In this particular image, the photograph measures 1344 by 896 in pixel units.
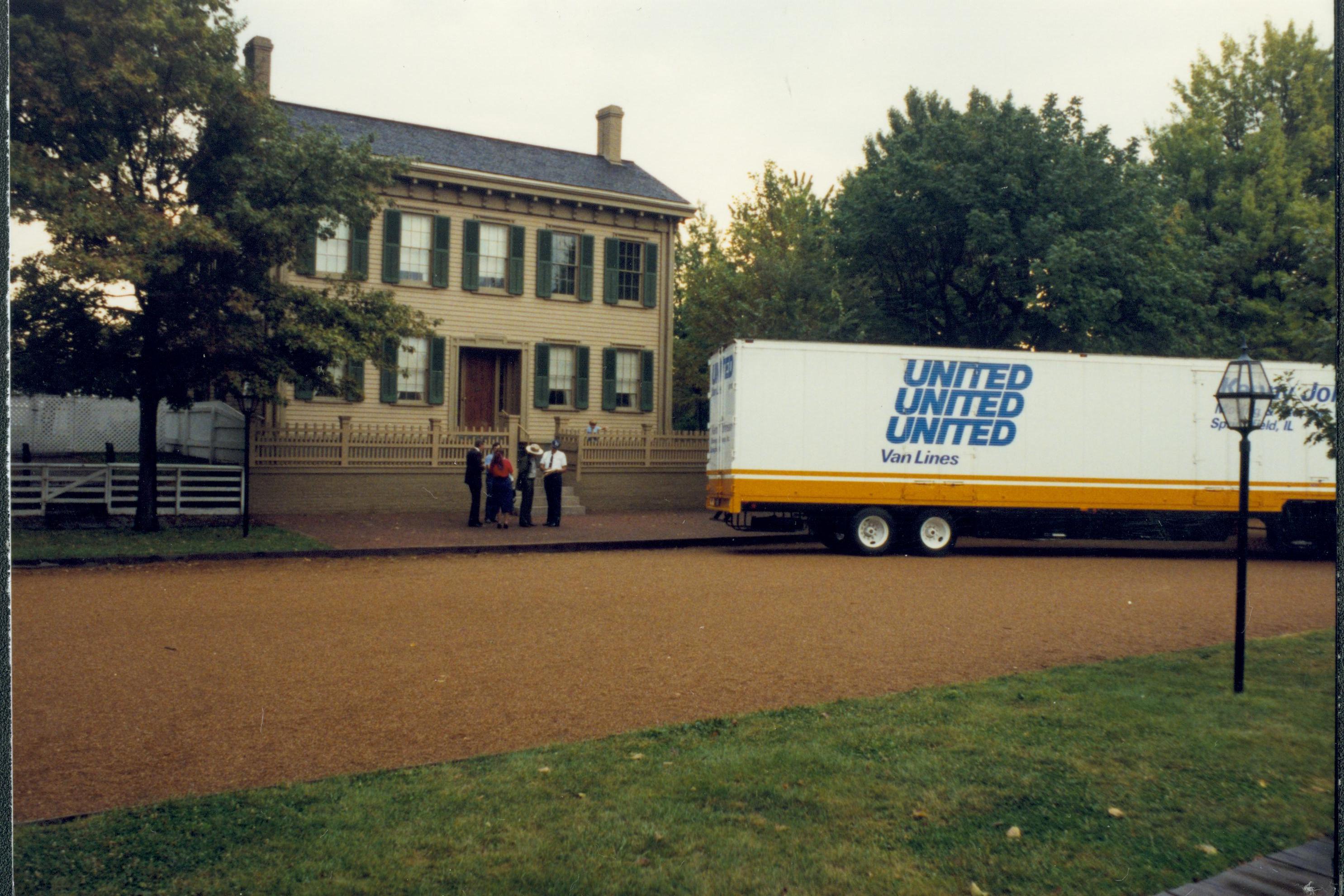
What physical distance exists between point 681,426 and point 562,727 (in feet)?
142

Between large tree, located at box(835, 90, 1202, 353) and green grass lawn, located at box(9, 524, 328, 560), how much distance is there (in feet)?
53.1

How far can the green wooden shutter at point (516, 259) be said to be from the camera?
28.6 metres

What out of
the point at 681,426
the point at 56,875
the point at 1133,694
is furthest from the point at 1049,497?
the point at 681,426

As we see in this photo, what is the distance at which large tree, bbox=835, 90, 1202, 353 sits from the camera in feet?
79.1

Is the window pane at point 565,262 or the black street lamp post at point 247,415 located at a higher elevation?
the window pane at point 565,262

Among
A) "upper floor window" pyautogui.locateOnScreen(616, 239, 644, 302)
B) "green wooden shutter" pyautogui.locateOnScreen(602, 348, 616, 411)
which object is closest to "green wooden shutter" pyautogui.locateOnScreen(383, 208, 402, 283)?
"green wooden shutter" pyautogui.locateOnScreen(602, 348, 616, 411)

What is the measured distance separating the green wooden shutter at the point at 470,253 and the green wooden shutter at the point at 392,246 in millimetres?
1704

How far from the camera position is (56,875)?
12.8 feet

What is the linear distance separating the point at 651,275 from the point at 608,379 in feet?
11.1

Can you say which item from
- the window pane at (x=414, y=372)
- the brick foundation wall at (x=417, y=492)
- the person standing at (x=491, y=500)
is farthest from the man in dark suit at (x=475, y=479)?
the window pane at (x=414, y=372)

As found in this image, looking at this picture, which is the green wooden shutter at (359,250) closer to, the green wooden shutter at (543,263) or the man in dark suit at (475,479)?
the green wooden shutter at (543,263)

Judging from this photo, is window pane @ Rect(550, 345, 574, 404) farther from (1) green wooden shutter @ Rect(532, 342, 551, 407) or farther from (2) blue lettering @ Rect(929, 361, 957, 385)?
(2) blue lettering @ Rect(929, 361, 957, 385)

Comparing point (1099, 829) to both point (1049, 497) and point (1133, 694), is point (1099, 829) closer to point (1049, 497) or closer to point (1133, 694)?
point (1133, 694)

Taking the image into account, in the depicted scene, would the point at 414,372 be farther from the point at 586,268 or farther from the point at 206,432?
the point at 586,268
